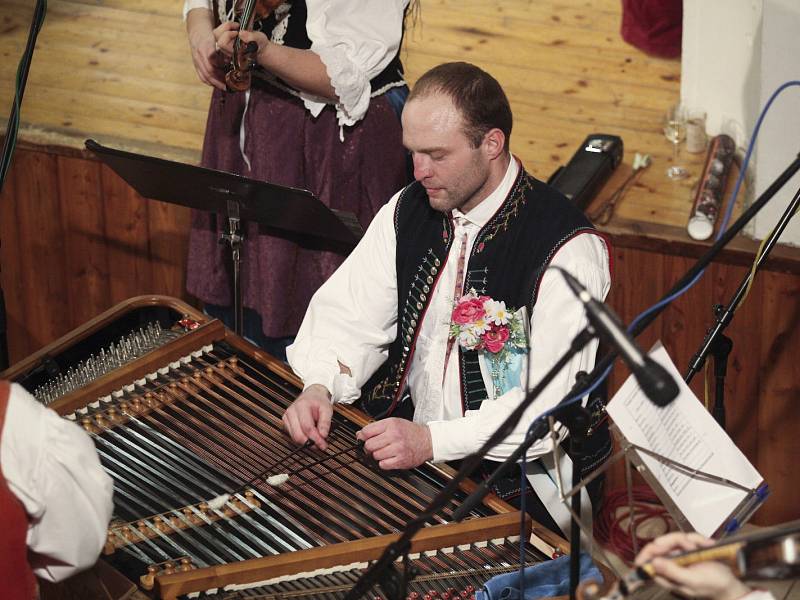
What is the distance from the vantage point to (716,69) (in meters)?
4.30

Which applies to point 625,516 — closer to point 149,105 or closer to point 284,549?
point 284,549

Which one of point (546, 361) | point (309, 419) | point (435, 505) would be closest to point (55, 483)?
point (435, 505)

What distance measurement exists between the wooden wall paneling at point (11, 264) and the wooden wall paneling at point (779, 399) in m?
2.78

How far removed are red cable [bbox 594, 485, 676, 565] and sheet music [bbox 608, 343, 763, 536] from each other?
6.02ft

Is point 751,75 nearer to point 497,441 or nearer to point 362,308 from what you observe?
point 362,308

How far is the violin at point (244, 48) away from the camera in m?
3.11

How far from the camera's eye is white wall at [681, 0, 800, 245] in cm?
347

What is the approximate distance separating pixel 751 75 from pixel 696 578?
299 cm

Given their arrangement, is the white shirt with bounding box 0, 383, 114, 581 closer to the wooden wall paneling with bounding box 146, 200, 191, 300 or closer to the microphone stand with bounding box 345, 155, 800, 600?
the microphone stand with bounding box 345, 155, 800, 600

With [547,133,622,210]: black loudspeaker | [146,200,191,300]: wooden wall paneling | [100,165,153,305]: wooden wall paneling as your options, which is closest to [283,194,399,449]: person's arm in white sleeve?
[547,133,622,210]: black loudspeaker

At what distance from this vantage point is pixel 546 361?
255cm

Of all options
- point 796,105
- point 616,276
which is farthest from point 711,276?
point 796,105

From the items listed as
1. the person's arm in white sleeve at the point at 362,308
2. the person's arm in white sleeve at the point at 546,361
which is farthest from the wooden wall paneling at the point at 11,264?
the person's arm in white sleeve at the point at 546,361

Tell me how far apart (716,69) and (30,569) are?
131 inches
